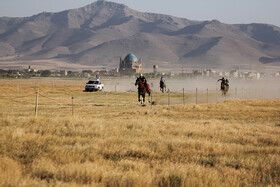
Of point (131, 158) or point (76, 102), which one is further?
point (76, 102)

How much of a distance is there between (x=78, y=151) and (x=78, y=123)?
6123mm

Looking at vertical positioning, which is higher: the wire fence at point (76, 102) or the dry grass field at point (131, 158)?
the dry grass field at point (131, 158)

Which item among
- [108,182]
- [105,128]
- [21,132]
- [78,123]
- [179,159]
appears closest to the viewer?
[108,182]

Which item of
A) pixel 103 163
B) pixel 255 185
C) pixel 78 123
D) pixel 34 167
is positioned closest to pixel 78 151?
pixel 103 163

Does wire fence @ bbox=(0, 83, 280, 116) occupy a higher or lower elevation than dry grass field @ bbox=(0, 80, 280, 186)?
lower

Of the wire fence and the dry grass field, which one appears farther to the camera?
the wire fence

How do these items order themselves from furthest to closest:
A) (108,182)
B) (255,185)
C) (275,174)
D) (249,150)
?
(249,150) < (275,174) < (255,185) < (108,182)

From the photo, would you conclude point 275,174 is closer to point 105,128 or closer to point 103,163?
point 103,163

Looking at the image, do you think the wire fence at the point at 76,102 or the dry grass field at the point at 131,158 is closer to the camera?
the dry grass field at the point at 131,158

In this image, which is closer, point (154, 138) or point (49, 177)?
point (49, 177)

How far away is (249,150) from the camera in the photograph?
1115 cm

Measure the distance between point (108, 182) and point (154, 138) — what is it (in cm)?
585

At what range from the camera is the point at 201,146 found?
1127 cm

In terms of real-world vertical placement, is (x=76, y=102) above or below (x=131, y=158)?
below
